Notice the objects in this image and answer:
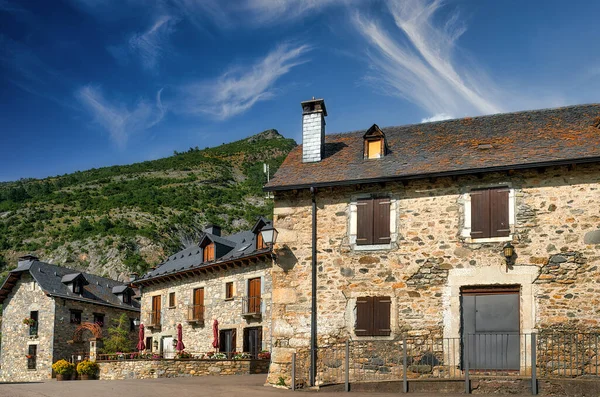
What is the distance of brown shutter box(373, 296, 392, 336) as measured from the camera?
16.3m

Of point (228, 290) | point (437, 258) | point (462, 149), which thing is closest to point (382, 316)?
point (437, 258)

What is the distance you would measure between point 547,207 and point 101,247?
166 feet

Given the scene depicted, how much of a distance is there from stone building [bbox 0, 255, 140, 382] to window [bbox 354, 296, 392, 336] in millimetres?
23976

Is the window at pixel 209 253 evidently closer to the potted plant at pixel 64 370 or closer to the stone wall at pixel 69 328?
the potted plant at pixel 64 370

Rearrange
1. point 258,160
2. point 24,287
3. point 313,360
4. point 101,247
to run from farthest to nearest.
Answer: point 258,160
point 101,247
point 24,287
point 313,360

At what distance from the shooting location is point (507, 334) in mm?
15250

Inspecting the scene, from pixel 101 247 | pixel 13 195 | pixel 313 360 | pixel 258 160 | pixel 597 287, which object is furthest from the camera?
pixel 258 160

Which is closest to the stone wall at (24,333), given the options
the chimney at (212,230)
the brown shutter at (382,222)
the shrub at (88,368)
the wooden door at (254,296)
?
the shrub at (88,368)

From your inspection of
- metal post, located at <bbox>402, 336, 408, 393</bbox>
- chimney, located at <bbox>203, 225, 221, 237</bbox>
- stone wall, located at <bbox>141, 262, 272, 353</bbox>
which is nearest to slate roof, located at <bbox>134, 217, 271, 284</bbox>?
stone wall, located at <bbox>141, 262, 272, 353</bbox>

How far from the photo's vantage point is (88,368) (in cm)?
2936

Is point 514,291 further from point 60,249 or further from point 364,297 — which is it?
point 60,249

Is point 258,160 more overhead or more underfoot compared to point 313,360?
more overhead

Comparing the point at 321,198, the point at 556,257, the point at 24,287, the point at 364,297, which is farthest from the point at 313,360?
the point at 24,287

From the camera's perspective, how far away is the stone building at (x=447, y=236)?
1525 cm
